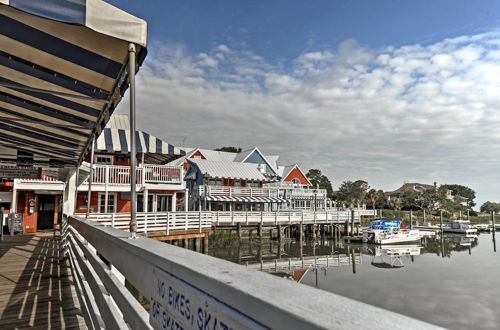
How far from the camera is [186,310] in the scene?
125 centimetres

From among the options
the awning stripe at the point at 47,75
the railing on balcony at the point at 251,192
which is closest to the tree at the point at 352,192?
the railing on balcony at the point at 251,192

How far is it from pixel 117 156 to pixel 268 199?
54.8ft

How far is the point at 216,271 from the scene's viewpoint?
1.18m

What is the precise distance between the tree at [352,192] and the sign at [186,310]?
6300 centimetres

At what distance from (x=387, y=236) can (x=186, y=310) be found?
109ft

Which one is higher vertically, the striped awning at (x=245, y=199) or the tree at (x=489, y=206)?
the striped awning at (x=245, y=199)

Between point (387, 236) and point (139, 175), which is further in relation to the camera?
point (387, 236)

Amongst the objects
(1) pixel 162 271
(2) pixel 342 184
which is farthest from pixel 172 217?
(2) pixel 342 184

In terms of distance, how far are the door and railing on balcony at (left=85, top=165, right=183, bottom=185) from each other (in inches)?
120

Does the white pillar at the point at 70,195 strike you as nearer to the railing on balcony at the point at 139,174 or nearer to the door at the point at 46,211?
the railing on balcony at the point at 139,174

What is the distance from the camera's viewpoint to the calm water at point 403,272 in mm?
12969

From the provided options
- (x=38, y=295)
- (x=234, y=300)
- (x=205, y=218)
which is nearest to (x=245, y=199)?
(x=205, y=218)

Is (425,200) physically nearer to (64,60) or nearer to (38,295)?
(38,295)

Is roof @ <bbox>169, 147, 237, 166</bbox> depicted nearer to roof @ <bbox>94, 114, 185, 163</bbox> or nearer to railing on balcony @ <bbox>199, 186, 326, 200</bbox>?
railing on balcony @ <bbox>199, 186, 326, 200</bbox>
